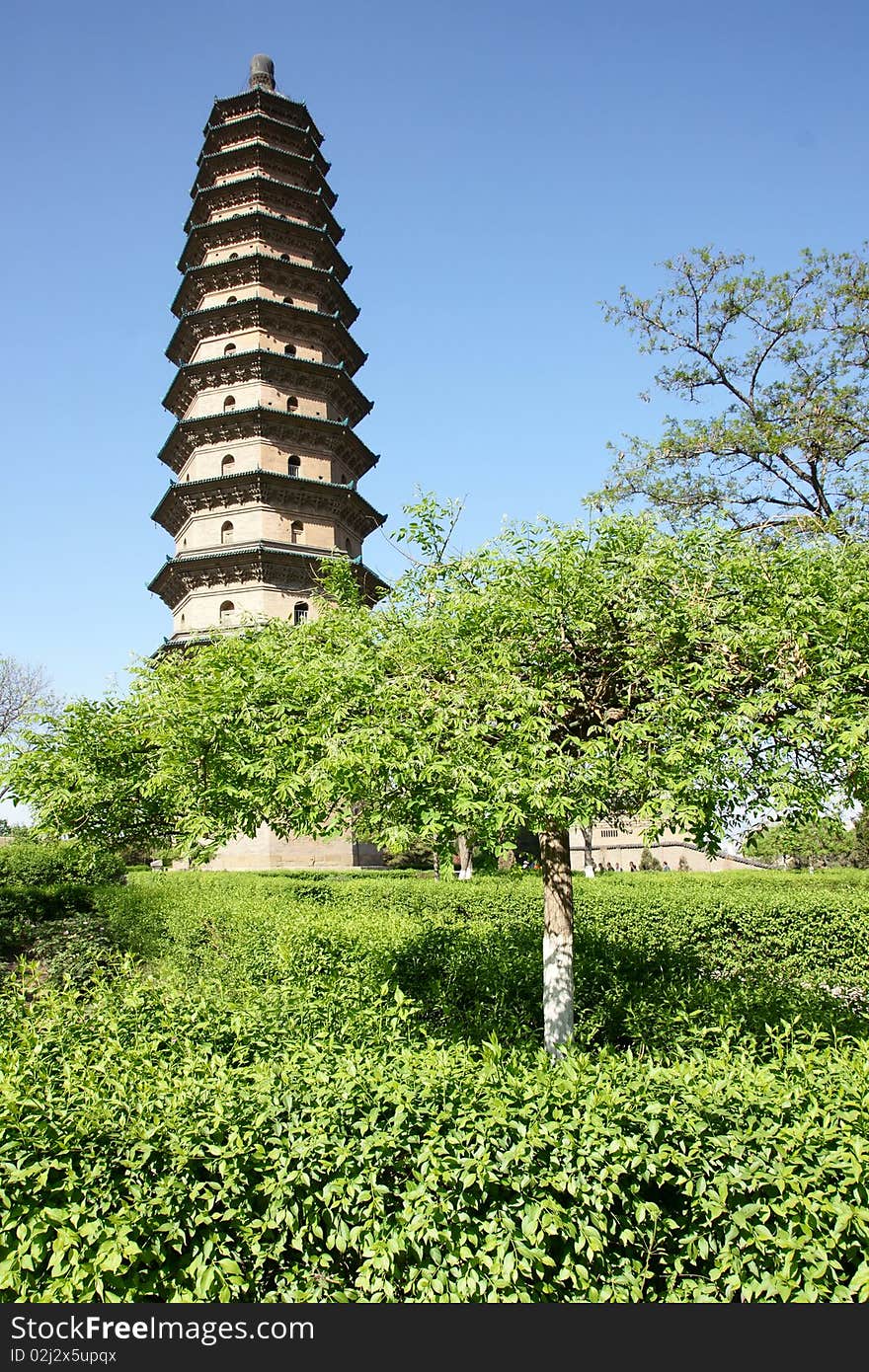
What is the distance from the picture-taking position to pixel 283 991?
672cm

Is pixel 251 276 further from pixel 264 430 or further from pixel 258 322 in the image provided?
pixel 264 430

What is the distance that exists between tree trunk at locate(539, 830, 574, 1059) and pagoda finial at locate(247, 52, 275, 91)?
125 ft

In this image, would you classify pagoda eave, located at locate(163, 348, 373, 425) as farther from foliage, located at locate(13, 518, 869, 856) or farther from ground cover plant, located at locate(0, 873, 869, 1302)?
ground cover plant, located at locate(0, 873, 869, 1302)

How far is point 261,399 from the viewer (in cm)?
2869

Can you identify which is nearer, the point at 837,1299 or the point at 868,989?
the point at 837,1299

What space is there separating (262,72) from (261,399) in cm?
1602

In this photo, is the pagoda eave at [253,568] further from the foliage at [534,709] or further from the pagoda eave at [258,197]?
the foliage at [534,709]

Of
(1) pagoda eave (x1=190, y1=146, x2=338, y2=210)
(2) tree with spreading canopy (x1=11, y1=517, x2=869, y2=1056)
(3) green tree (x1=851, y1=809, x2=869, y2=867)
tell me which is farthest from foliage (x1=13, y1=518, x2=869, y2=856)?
(3) green tree (x1=851, y1=809, x2=869, y2=867)

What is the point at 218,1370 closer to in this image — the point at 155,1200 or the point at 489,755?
the point at 155,1200

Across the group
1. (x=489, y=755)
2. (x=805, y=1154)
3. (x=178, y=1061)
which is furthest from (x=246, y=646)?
(x=805, y=1154)

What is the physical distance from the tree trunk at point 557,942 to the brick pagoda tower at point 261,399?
21555 mm

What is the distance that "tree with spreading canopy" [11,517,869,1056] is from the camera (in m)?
4.52

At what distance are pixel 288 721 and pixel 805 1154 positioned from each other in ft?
11.7

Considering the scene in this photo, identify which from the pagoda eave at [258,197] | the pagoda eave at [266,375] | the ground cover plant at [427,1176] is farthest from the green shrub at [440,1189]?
the pagoda eave at [258,197]
